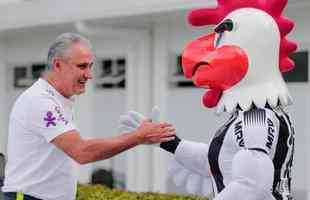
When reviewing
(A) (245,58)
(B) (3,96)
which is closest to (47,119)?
(A) (245,58)

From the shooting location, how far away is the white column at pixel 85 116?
1123 centimetres

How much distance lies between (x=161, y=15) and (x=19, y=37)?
3995 mm

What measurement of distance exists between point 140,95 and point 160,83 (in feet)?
1.27

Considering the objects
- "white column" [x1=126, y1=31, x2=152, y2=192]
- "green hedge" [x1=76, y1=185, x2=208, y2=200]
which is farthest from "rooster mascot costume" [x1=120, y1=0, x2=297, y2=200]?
"white column" [x1=126, y1=31, x2=152, y2=192]

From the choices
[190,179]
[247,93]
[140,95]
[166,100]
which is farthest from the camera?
[140,95]

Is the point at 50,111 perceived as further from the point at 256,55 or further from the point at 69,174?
the point at 256,55

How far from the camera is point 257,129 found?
12.8 feet

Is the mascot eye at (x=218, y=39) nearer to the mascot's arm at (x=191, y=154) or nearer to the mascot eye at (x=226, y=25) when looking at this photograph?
the mascot eye at (x=226, y=25)

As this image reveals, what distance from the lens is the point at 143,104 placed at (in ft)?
33.7

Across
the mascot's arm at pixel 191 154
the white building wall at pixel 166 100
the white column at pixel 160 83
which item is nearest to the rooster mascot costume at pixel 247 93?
the mascot's arm at pixel 191 154

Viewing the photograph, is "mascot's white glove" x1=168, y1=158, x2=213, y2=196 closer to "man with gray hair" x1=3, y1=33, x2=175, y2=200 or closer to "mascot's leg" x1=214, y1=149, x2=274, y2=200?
"man with gray hair" x1=3, y1=33, x2=175, y2=200

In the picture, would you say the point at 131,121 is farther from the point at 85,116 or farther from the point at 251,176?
the point at 85,116

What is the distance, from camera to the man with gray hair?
432 centimetres

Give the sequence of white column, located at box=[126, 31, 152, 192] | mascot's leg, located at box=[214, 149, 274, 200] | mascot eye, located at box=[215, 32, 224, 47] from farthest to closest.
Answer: white column, located at box=[126, 31, 152, 192], mascot eye, located at box=[215, 32, 224, 47], mascot's leg, located at box=[214, 149, 274, 200]
